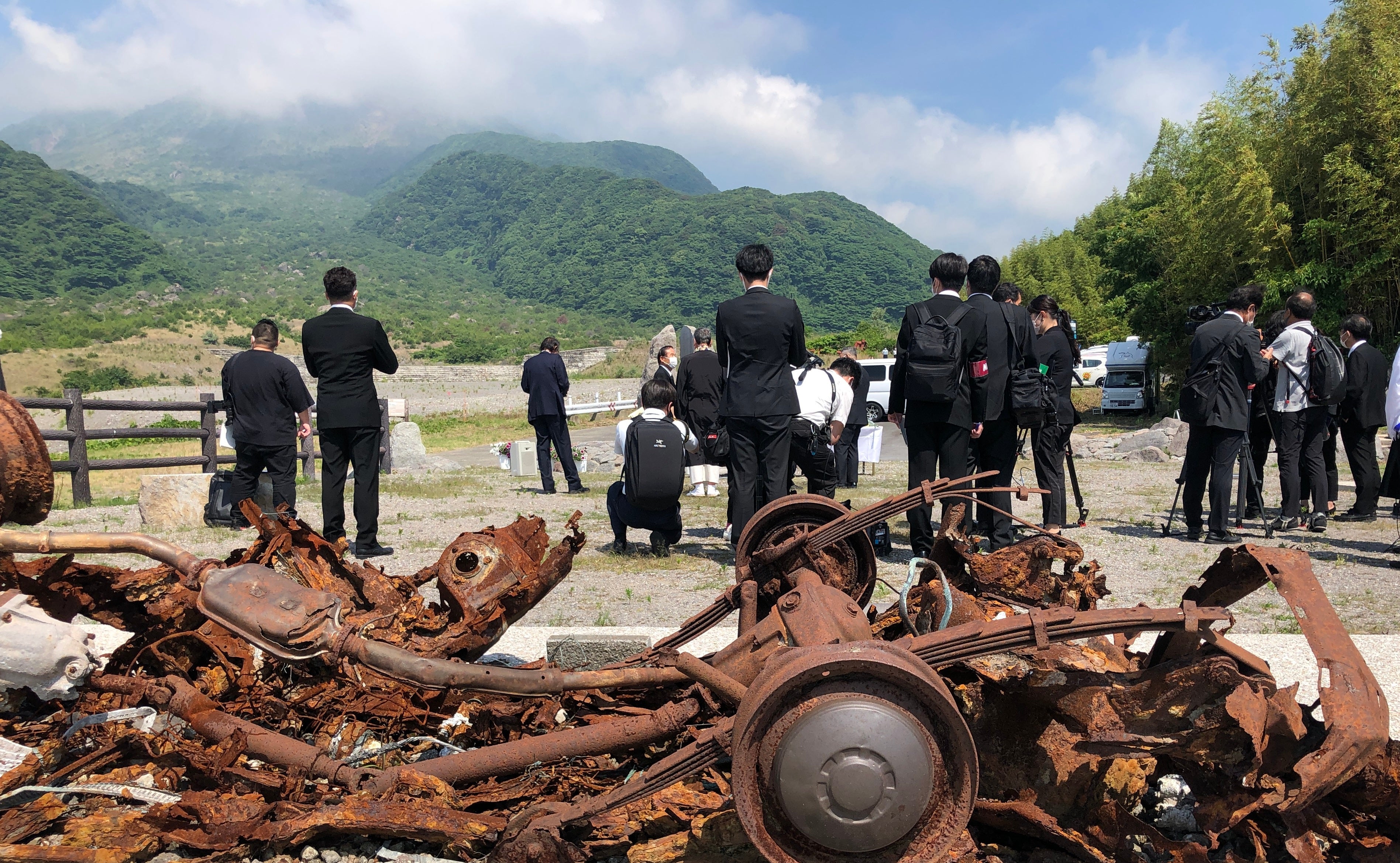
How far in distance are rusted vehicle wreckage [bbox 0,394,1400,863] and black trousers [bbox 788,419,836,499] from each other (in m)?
3.60

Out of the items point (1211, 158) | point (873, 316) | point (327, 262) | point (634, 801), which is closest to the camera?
point (634, 801)

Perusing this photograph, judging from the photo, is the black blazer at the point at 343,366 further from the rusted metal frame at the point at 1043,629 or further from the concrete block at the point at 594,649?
the rusted metal frame at the point at 1043,629

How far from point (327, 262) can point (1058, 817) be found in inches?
5191

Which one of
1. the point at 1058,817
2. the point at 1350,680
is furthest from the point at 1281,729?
the point at 1058,817

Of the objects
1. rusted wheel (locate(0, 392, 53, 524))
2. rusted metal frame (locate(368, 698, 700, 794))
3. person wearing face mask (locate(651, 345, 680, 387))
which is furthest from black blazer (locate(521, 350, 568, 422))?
rusted metal frame (locate(368, 698, 700, 794))

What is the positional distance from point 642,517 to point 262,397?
12.4 ft

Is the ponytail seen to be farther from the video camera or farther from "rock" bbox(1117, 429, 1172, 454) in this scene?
"rock" bbox(1117, 429, 1172, 454)

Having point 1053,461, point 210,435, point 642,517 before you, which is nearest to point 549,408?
point 642,517

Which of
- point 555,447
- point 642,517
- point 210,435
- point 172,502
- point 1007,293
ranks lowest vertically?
point 172,502

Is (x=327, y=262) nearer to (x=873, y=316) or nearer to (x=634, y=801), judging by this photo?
(x=873, y=316)

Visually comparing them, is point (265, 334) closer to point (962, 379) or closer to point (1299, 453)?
point (962, 379)

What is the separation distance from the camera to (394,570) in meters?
7.07

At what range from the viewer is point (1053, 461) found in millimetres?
7949

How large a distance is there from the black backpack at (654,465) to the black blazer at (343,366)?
2017 millimetres
